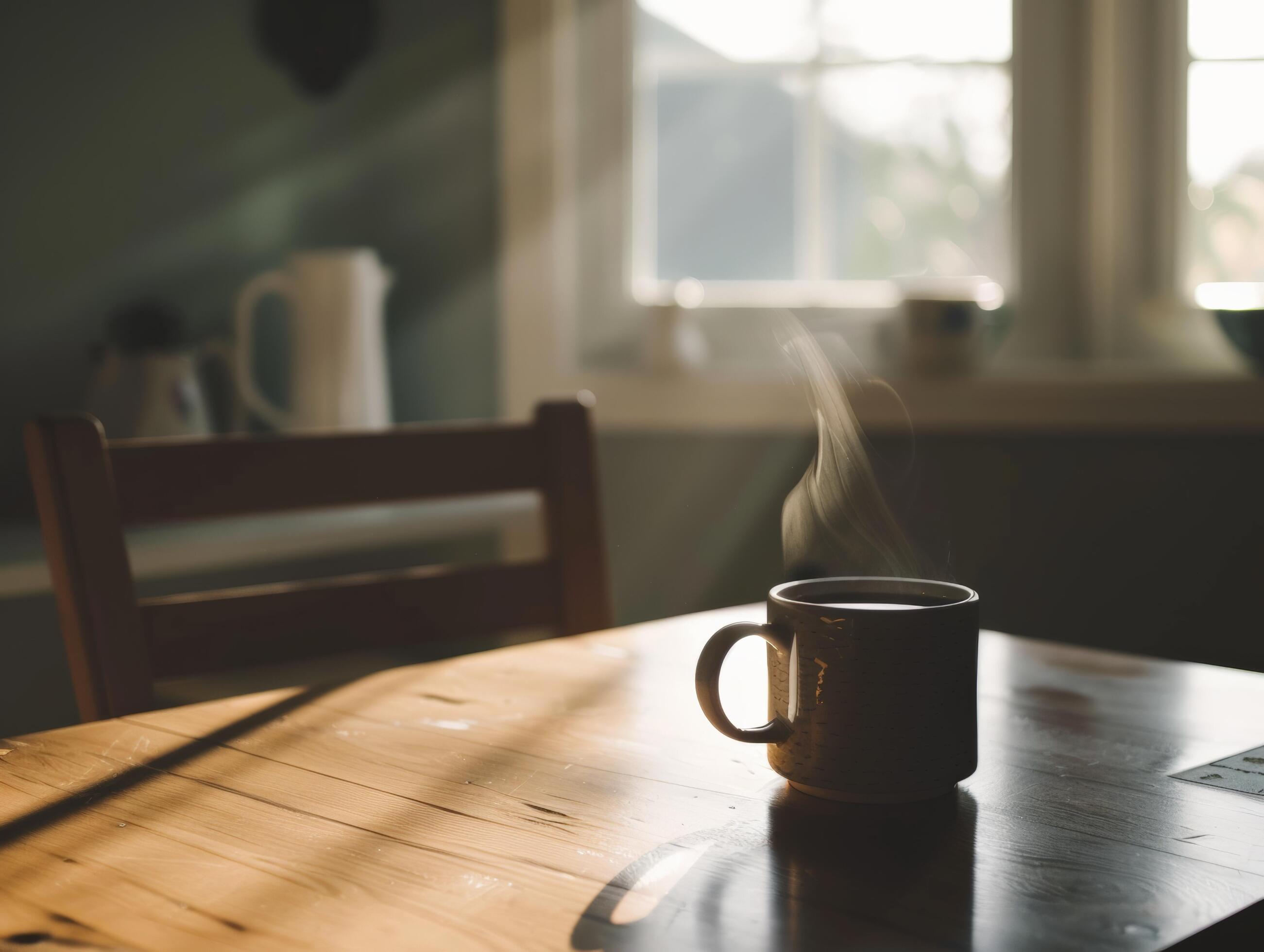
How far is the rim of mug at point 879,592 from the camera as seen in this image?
20.3 inches

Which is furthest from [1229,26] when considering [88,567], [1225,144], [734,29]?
[88,567]

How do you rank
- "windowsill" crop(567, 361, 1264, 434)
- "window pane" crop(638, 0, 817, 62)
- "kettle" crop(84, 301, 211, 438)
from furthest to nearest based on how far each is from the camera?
"window pane" crop(638, 0, 817, 62)
"windowsill" crop(567, 361, 1264, 434)
"kettle" crop(84, 301, 211, 438)

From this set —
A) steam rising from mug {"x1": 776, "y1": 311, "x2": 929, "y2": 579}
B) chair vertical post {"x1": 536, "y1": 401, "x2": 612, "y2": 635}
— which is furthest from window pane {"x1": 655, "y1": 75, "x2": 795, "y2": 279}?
steam rising from mug {"x1": 776, "y1": 311, "x2": 929, "y2": 579}

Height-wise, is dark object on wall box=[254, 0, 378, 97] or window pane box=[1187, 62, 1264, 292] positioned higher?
dark object on wall box=[254, 0, 378, 97]

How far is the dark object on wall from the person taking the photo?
183cm

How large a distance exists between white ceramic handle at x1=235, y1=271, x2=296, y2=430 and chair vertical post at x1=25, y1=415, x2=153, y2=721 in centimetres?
85

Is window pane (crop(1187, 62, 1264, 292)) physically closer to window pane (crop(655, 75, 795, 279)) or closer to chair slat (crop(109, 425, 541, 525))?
window pane (crop(655, 75, 795, 279))

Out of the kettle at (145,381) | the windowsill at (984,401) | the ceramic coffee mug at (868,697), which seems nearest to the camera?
the ceramic coffee mug at (868,697)

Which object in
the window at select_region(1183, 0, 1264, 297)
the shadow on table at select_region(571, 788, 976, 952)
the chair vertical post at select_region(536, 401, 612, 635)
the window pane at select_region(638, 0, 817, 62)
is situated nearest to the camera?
the shadow on table at select_region(571, 788, 976, 952)

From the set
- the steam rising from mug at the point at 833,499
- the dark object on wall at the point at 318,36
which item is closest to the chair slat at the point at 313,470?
the steam rising from mug at the point at 833,499

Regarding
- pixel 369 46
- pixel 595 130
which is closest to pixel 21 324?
pixel 369 46

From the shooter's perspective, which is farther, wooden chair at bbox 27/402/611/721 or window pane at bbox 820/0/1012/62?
window pane at bbox 820/0/1012/62

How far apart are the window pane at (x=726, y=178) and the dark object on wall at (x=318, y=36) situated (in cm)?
48

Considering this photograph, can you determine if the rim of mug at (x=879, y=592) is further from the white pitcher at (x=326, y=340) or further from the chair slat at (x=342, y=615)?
the white pitcher at (x=326, y=340)
